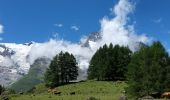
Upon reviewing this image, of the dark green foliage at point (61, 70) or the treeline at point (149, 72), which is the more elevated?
the dark green foliage at point (61, 70)

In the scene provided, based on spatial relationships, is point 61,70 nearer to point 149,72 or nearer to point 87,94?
point 87,94

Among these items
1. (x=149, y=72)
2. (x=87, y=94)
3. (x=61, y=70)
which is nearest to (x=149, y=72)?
(x=149, y=72)

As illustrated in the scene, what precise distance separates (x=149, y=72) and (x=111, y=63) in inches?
2882

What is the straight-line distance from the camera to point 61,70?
15575cm

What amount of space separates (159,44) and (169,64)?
4.62 metres

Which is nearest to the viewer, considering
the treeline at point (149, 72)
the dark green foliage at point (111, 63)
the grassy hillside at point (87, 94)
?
the treeline at point (149, 72)

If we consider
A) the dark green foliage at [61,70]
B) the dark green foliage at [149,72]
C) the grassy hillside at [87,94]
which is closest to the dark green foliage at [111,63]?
the dark green foliage at [61,70]

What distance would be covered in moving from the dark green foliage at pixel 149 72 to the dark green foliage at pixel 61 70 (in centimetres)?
7789

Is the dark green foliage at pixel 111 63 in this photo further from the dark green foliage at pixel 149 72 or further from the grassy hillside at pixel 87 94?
the dark green foliage at pixel 149 72

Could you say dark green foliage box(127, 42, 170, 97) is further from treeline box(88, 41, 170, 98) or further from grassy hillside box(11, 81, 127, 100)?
grassy hillside box(11, 81, 127, 100)

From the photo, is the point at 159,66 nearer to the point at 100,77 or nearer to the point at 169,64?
the point at 169,64

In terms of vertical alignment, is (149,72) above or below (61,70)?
below

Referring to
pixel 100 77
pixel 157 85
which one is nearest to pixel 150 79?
pixel 157 85

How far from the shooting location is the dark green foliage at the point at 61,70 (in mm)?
148750
